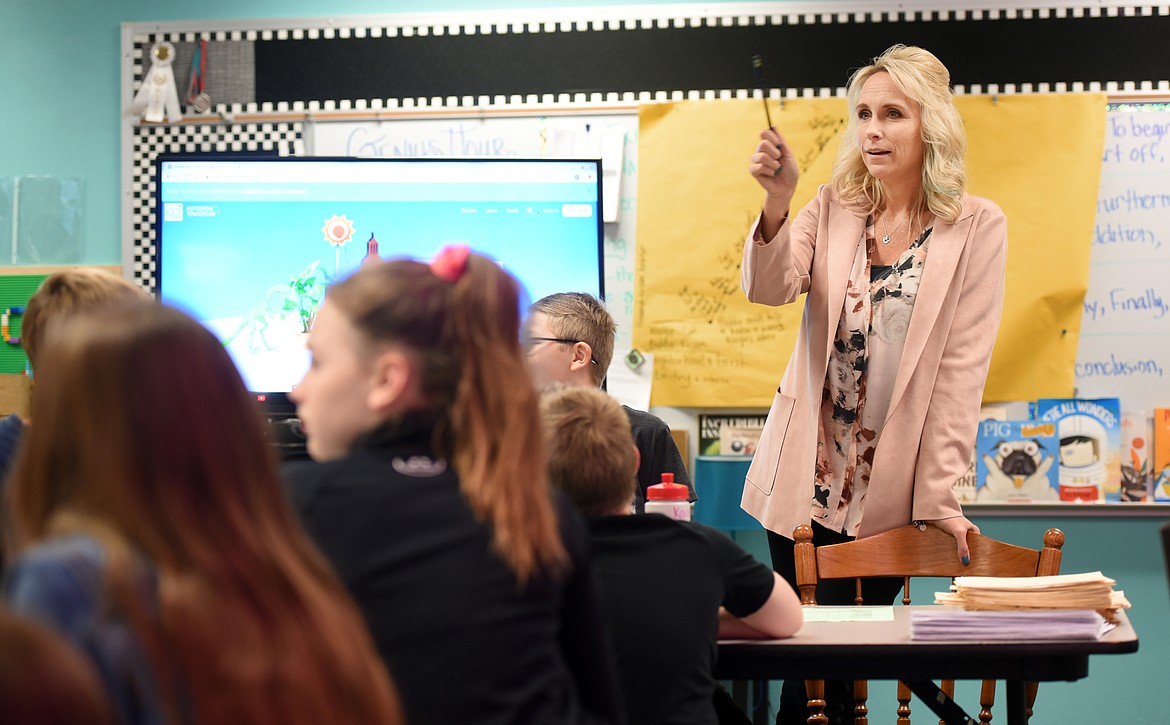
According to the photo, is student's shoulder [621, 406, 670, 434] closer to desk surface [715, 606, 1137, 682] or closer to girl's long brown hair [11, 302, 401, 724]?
desk surface [715, 606, 1137, 682]

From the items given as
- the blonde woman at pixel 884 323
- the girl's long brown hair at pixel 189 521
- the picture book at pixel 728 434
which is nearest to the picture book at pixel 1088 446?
the picture book at pixel 728 434

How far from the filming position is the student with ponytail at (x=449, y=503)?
1.01m

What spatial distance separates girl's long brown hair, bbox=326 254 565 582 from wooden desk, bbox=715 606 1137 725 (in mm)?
620

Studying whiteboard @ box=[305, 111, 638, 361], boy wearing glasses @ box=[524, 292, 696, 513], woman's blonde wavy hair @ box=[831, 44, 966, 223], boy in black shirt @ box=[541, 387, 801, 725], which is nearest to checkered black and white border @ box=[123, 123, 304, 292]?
whiteboard @ box=[305, 111, 638, 361]

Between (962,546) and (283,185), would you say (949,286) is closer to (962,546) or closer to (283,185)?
(962,546)

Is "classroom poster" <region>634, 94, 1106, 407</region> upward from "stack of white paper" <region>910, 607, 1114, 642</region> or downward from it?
upward

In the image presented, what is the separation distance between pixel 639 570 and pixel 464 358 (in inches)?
18.3

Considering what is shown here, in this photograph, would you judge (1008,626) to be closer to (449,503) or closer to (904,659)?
(904,659)

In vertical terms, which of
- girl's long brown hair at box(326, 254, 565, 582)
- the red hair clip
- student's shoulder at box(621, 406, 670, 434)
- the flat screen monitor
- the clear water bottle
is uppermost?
the flat screen monitor

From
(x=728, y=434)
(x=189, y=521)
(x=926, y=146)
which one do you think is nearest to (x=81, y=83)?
(x=728, y=434)

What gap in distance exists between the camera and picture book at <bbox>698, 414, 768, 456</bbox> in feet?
11.0

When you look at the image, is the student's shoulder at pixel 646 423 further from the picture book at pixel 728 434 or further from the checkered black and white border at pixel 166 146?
the checkered black and white border at pixel 166 146

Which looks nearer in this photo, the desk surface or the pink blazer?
the desk surface

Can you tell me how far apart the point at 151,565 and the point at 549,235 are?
2.13 m
